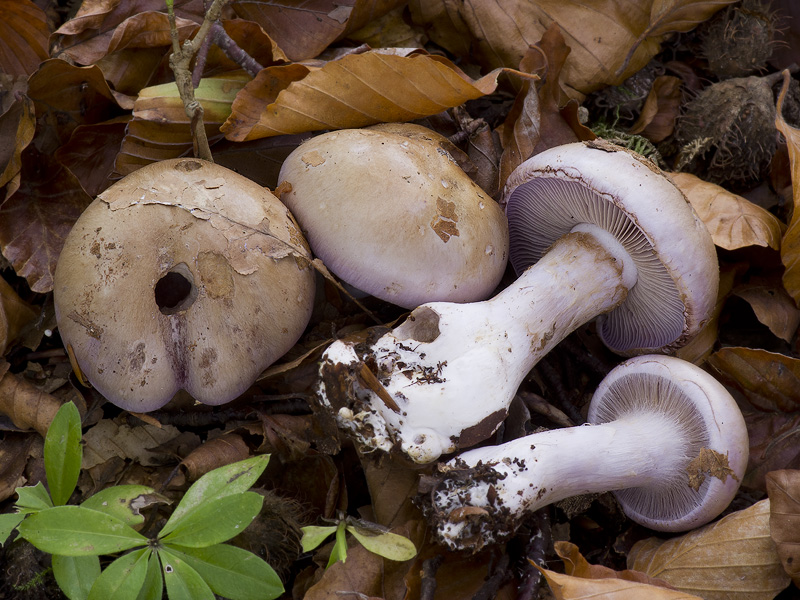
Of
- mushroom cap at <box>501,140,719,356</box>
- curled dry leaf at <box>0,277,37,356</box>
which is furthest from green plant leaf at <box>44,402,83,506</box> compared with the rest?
mushroom cap at <box>501,140,719,356</box>

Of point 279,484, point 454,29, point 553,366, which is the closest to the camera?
point 279,484

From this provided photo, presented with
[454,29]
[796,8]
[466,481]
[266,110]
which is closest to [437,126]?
[454,29]

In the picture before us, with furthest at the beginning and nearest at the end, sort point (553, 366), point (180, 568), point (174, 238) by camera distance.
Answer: point (553, 366)
point (174, 238)
point (180, 568)

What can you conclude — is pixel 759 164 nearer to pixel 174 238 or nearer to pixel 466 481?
pixel 466 481

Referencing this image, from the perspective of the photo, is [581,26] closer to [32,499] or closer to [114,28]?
[114,28]

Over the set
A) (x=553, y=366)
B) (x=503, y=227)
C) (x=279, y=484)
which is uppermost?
(x=503, y=227)

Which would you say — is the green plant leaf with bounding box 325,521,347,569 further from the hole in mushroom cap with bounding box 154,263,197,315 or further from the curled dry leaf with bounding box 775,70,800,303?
the curled dry leaf with bounding box 775,70,800,303

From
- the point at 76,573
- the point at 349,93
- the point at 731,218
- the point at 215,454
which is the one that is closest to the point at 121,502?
the point at 76,573
